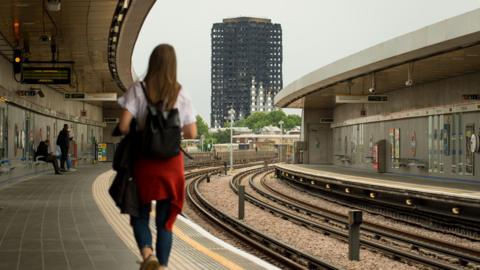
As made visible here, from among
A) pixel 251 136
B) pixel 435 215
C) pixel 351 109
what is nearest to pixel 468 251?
pixel 435 215

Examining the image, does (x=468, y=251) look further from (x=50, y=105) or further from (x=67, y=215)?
(x=50, y=105)

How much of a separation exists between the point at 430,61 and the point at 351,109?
16.2 meters

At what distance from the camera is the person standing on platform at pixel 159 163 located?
3738 millimetres

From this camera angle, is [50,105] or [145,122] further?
[50,105]

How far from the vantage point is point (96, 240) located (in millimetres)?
7961

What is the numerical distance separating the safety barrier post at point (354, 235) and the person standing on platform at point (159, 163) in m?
6.79

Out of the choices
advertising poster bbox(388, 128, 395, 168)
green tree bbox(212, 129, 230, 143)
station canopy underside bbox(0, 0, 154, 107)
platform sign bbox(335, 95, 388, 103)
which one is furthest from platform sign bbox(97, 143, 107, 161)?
green tree bbox(212, 129, 230, 143)

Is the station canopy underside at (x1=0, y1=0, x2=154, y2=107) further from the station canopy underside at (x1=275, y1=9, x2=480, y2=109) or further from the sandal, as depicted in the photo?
the sandal

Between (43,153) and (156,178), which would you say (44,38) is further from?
(156,178)

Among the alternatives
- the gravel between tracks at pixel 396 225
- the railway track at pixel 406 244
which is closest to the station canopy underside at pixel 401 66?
the gravel between tracks at pixel 396 225

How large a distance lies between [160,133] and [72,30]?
14.0 meters

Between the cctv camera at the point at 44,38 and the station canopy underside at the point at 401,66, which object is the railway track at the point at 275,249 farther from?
the station canopy underside at the point at 401,66

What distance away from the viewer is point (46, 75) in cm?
1755

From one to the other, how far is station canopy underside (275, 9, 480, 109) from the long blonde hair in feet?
36.8
